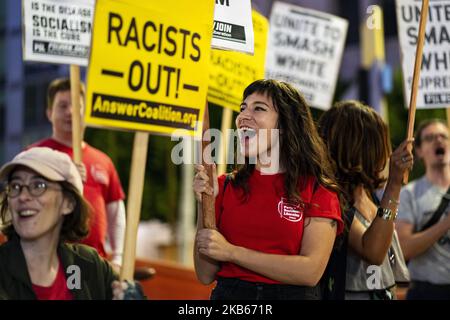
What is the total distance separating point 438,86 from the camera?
4961 mm

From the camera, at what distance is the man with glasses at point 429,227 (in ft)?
15.3

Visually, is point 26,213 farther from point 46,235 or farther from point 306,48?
point 306,48

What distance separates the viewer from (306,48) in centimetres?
681

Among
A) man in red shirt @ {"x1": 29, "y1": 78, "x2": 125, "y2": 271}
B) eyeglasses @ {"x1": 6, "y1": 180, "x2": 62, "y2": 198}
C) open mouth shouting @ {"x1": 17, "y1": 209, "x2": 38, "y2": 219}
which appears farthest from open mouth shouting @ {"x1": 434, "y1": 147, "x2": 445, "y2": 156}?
open mouth shouting @ {"x1": 17, "y1": 209, "x2": 38, "y2": 219}

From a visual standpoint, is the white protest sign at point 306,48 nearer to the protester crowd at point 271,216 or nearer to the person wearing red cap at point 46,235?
the protester crowd at point 271,216

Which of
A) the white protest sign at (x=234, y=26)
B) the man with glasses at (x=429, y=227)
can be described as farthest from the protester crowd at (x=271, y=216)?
the man with glasses at (x=429, y=227)

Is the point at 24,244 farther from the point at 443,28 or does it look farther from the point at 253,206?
the point at 443,28

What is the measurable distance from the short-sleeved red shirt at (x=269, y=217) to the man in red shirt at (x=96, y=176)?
1906 millimetres

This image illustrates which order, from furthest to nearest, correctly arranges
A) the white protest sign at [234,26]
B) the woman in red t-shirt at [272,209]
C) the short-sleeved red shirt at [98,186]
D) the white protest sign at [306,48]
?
the white protest sign at [306,48]
the short-sleeved red shirt at [98,186]
the white protest sign at [234,26]
the woman in red t-shirt at [272,209]

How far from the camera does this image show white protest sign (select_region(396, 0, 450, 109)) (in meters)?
4.80

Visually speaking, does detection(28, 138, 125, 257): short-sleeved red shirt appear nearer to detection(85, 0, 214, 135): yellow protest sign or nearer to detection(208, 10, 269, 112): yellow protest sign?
detection(208, 10, 269, 112): yellow protest sign

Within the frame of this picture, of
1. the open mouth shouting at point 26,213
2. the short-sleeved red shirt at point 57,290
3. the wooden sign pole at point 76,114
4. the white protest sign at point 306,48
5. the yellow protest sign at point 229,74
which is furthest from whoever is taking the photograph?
the white protest sign at point 306,48

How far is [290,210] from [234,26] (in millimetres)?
917
